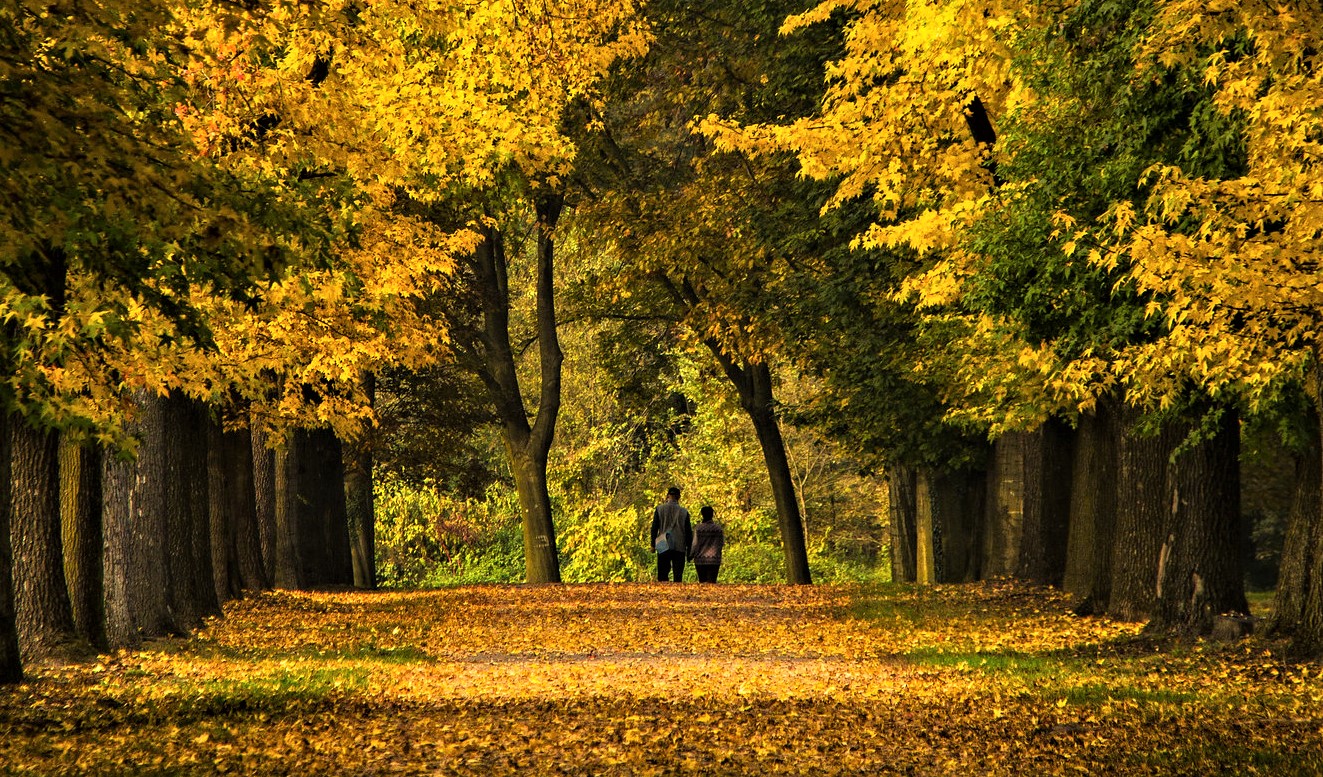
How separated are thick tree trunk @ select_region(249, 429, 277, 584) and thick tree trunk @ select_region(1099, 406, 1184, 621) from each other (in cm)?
1472

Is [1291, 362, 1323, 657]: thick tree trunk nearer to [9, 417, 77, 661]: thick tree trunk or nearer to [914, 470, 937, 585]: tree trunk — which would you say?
[9, 417, 77, 661]: thick tree trunk

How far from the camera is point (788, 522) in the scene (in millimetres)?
32219

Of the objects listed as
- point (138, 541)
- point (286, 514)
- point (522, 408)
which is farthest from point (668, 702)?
point (522, 408)

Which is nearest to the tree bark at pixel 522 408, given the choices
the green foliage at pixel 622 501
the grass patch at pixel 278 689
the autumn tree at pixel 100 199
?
the green foliage at pixel 622 501

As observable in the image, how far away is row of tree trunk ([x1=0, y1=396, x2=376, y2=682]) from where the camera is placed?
47.4 ft

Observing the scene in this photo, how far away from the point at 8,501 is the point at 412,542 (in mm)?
37816

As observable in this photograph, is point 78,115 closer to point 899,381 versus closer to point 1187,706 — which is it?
point 1187,706

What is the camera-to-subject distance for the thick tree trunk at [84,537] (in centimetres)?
1500

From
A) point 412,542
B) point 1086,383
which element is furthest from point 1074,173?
point 412,542

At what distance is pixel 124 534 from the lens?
17156mm

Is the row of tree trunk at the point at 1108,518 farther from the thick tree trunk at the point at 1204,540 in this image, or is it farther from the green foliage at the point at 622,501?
the green foliage at the point at 622,501

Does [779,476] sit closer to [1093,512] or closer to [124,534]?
[1093,512]

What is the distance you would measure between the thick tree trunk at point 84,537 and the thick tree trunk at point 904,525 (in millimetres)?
20494

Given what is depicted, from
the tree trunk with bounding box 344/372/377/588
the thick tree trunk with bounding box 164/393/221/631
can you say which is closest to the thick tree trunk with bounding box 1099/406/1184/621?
the thick tree trunk with bounding box 164/393/221/631
